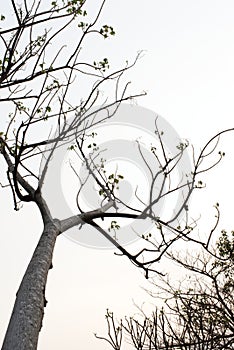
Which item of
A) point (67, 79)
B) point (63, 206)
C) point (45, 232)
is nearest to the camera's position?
point (45, 232)

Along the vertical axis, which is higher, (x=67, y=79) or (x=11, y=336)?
(x=67, y=79)

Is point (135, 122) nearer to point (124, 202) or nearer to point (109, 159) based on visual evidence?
point (109, 159)

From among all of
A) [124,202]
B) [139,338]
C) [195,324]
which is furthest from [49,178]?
[195,324]

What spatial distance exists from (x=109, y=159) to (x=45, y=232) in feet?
7.59

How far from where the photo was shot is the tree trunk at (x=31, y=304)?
2.23m

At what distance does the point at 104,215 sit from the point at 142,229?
1075 mm

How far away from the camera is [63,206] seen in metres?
4.74

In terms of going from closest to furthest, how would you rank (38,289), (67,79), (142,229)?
(38,289) → (67,79) → (142,229)

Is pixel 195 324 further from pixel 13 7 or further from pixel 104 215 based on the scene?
pixel 13 7

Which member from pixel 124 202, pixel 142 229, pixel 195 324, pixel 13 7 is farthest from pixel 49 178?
pixel 195 324

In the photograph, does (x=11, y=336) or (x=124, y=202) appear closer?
(x=11, y=336)

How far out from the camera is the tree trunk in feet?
7.31

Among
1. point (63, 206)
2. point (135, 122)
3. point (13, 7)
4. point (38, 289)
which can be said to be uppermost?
point (135, 122)

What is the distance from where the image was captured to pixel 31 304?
2.46m
